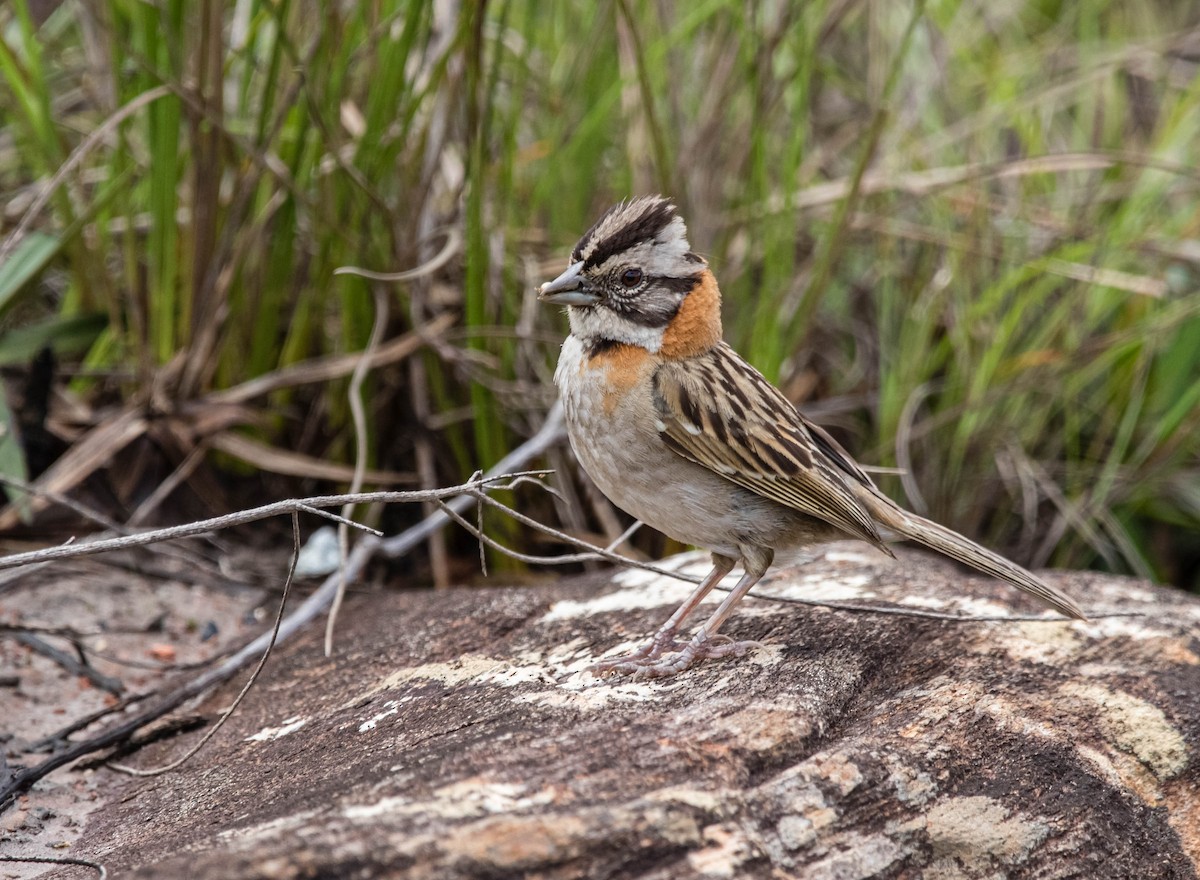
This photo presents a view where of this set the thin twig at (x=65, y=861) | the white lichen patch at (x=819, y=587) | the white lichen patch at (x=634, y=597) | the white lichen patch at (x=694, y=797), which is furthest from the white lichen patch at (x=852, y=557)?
the thin twig at (x=65, y=861)

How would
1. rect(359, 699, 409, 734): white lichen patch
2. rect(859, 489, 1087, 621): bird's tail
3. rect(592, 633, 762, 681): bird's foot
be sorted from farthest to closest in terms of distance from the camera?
rect(859, 489, 1087, 621): bird's tail < rect(592, 633, 762, 681): bird's foot < rect(359, 699, 409, 734): white lichen patch

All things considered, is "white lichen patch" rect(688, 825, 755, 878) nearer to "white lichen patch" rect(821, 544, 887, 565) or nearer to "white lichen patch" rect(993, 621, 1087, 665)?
"white lichen patch" rect(993, 621, 1087, 665)

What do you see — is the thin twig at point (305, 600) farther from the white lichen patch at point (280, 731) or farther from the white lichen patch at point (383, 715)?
the white lichen patch at point (383, 715)

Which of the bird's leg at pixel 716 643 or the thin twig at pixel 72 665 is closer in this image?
the bird's leg at pixel 716 643

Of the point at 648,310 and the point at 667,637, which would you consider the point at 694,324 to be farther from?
the point at 667,637

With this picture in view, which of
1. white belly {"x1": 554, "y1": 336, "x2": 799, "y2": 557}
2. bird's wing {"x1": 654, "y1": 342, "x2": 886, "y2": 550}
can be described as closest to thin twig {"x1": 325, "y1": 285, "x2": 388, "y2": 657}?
white belly {"x1": 554, "y1": 336, "x2": 799, "y2": 557}

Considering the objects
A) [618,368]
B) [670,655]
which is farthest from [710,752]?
[618,368]

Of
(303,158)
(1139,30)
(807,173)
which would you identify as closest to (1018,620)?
(303,158)
